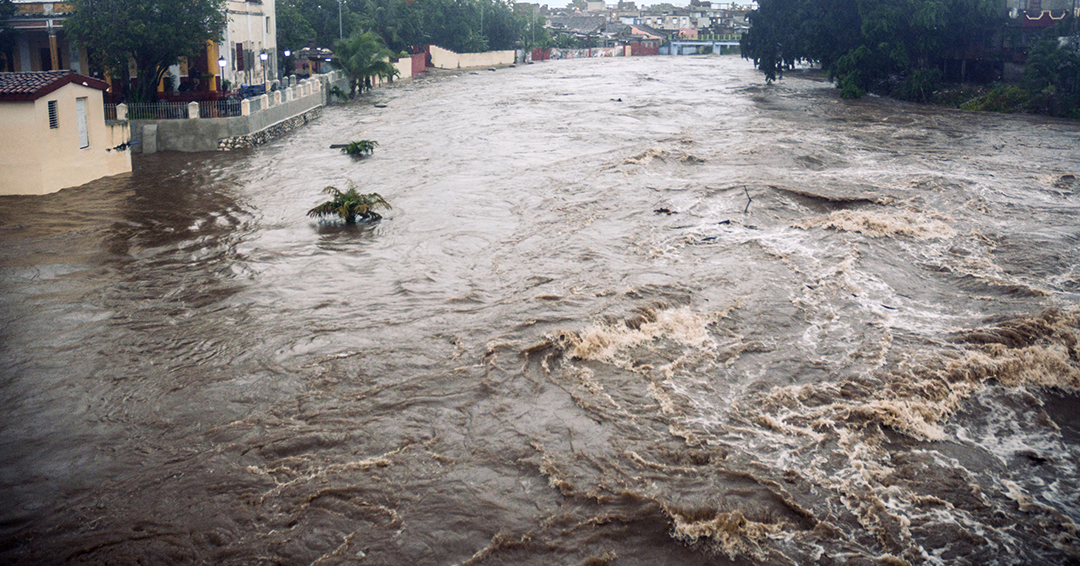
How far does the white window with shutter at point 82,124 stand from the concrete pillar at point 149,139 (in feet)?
16.1

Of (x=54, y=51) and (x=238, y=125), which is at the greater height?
(x=54, y=51)

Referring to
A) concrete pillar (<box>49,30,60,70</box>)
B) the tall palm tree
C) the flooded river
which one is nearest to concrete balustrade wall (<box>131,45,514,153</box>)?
the flooded river

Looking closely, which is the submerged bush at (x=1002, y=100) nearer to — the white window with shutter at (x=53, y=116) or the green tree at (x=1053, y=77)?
the green tree at (x=1053, y=77)

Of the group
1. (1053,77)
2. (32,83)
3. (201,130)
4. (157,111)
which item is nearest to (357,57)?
(201,130)

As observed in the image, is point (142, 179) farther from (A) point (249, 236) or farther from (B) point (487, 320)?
(B) point (487, 320)

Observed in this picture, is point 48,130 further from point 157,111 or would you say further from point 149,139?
point 157,111

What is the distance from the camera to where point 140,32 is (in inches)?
985

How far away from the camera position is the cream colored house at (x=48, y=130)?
59.7 feet

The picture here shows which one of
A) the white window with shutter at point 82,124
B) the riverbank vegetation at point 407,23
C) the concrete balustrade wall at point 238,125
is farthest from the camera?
the riverbank vegetation at point 407,23

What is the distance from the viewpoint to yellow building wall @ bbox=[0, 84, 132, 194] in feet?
60.0

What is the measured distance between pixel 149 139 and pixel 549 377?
2081cm

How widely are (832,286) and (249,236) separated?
1078 cm

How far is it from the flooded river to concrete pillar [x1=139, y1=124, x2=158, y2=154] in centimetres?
594

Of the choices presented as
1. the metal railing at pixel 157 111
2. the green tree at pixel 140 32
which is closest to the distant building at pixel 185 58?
the green tree at pixel 140 32
